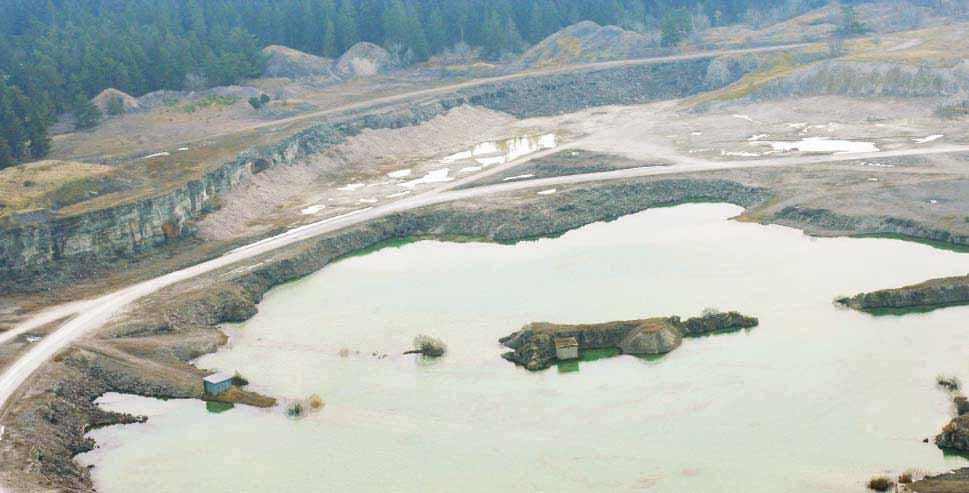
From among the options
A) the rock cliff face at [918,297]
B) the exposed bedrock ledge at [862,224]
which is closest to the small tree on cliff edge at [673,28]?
the exposed bedrock ledge at [862,224]

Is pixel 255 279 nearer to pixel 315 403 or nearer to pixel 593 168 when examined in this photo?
pixel 315 403

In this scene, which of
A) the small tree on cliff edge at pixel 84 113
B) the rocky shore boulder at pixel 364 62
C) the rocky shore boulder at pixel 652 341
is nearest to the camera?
the rocky shore boulder at pixel 652 341

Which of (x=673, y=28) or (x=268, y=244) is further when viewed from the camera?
(x=673, y=28)

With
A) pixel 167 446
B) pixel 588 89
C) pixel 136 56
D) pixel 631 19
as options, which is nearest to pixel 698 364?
pixel 167 446

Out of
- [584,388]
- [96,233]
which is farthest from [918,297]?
[96,233]

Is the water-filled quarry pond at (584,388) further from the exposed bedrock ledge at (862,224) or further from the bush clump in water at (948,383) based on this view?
the exposed bedrock ledge at (862,224)

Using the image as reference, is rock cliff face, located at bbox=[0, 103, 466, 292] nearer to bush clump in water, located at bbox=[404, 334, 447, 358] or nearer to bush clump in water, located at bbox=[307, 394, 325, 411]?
bush clump in water, located at bbox=[307, 394, 325, 411]

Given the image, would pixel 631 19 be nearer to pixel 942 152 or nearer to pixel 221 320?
pixel 942 152
